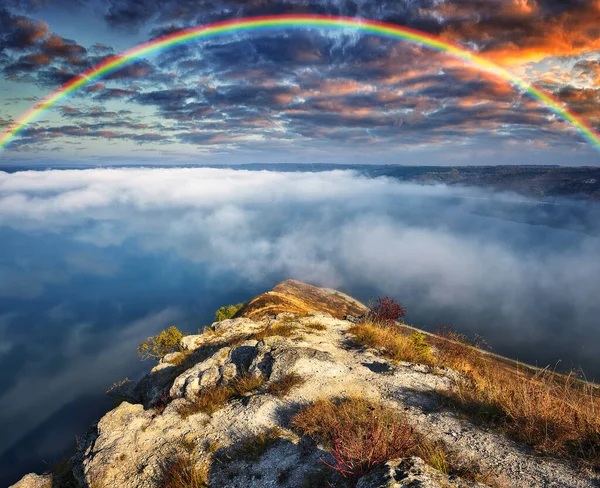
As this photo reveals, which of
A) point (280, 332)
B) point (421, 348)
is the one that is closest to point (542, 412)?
point (421, 348)

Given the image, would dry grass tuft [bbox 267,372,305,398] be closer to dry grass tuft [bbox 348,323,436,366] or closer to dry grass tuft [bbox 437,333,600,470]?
dry grass tuft [bbox 348,323,436,366]

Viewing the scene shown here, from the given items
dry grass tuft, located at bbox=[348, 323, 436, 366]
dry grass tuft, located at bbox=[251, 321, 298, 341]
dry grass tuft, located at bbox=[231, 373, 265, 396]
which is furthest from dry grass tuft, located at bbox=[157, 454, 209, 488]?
dry grass tuft, located at bbox=[251, 321, 298, 341]

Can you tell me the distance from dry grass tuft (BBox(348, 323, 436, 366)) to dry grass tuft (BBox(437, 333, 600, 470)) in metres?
3.10

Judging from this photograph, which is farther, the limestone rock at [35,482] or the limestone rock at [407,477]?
the limestone rock at [35,482]

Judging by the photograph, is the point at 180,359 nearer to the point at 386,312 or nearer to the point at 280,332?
the point at 280,332

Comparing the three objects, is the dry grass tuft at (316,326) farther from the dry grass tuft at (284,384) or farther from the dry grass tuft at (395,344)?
the dry grass tuft at (284,384)

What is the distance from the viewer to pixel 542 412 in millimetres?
7461

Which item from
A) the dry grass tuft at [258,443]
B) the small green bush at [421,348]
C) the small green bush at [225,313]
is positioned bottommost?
the small green bush at [225,313]

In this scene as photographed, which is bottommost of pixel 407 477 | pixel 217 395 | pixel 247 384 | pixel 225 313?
pixel 225 313

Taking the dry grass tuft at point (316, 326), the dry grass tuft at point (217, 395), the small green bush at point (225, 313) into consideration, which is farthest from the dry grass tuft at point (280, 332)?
the small green bush at point (225, 313)

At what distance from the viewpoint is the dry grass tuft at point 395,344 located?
13812mm

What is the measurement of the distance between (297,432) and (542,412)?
6150 mm

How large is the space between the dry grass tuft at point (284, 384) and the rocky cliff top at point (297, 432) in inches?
1.6

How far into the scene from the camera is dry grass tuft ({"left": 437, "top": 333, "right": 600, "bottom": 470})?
22.3ft
